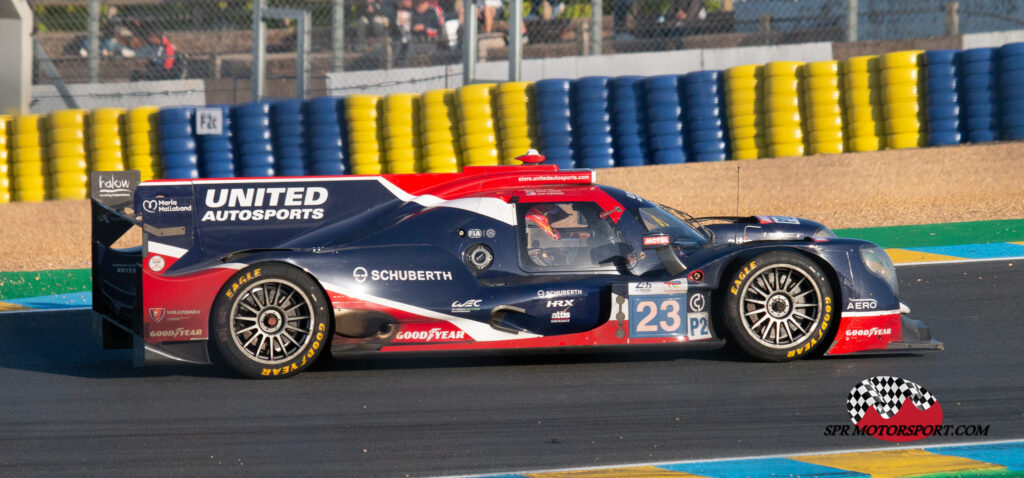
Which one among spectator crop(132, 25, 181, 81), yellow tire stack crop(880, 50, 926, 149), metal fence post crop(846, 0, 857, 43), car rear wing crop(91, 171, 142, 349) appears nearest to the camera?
car rear wing crop(91, 171, 142, 349)

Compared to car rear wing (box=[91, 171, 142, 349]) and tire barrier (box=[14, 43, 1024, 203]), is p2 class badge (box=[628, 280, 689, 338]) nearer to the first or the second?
car rear wing (box=[91, 171, 142, 349])

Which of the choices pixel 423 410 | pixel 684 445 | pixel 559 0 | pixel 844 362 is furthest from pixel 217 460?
pixel 559 0

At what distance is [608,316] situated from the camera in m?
7.14

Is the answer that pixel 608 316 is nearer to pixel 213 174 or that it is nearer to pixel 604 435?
pixel 604 435

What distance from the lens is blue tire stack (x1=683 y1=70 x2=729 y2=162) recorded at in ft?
46.4

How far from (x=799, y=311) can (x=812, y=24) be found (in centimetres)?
1122

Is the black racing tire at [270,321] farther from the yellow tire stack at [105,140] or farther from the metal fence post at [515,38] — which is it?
the yellow tire stack at [105,140]

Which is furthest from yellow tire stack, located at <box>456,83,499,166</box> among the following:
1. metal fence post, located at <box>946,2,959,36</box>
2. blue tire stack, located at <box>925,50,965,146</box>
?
metal fence post, located at <box>946,2,959,36</box>

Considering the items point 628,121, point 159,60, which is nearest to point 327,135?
point 628,121

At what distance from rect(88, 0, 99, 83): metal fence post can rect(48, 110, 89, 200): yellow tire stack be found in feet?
6.23

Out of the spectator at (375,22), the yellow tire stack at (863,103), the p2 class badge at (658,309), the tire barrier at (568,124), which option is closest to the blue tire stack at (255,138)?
the tire barrier at (568,124)

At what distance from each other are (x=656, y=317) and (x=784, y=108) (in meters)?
7.59

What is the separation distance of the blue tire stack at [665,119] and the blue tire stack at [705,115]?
0.36ft

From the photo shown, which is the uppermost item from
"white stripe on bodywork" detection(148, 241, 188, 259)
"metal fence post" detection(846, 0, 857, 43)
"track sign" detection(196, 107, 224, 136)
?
"metal fence post" detection(846, 0, 857, 43)
